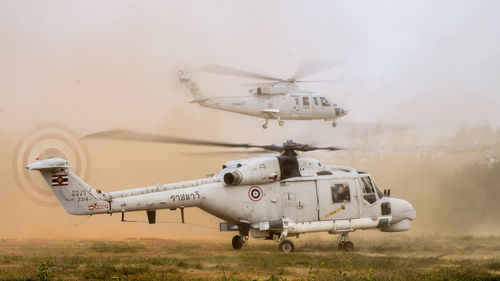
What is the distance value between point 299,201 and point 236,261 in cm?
433

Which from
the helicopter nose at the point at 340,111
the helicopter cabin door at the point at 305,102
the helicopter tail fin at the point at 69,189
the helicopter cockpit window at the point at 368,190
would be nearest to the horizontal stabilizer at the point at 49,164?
the helicopter tail fin at the point at 69,189

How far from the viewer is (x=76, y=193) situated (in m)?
20.1

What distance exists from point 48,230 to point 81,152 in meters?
9.10

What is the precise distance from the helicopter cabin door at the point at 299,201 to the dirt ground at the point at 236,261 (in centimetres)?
121

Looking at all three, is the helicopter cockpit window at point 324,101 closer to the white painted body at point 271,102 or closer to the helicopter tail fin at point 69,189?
the white painted body at point 271,102

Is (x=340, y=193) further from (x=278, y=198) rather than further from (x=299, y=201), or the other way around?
(x=278, y=198)

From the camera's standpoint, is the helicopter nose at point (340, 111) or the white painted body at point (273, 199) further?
the helicopter nose at point (340, 111)

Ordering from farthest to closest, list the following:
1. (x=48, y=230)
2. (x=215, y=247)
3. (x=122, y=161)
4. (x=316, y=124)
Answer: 1. (x=316, y=124)
2. (x=122, y=161)
3. (x=48, y=230)
4. (x=215, y=247)

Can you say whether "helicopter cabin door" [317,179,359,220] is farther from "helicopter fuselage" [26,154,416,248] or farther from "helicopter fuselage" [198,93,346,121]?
"helicopter fuselage" [198,93,346,121]

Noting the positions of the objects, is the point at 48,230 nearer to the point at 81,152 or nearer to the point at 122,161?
the point at 122,161

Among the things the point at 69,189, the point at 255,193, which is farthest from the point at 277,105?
the point at 69,189

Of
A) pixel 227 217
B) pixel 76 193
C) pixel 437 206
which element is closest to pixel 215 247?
pixel 227 217

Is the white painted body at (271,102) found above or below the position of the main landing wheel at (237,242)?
above

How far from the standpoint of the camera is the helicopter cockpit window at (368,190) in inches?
912
